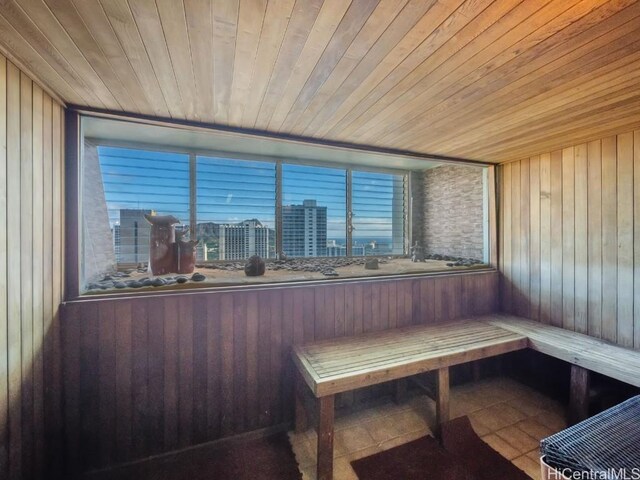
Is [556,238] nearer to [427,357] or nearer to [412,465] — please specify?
[427,357]

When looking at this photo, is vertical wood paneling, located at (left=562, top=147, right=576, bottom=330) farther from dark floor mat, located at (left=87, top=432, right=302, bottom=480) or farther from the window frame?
dark floor mat, located at (left=87, top=432, right=302, bottom=480)

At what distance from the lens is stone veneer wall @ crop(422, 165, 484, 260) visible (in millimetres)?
3361

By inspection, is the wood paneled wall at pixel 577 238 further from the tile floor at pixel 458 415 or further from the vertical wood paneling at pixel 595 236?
the tile floor at pixel 458 415

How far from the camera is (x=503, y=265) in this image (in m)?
3.00

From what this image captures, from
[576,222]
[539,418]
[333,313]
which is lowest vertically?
[539,418]

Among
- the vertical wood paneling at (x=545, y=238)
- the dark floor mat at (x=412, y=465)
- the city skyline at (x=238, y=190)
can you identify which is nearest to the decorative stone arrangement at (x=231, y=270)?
the city skyline at (x=238, y=190)

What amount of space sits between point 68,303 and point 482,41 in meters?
2.60

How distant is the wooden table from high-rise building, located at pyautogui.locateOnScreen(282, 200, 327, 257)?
1567 millimetres

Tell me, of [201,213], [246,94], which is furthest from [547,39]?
[201,213]

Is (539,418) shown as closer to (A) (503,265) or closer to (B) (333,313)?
(A) (503,265)

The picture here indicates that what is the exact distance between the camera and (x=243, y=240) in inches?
127

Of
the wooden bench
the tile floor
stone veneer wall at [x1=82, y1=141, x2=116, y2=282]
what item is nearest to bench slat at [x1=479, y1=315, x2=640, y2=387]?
the wooden bench

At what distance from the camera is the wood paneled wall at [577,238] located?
6.88 feet

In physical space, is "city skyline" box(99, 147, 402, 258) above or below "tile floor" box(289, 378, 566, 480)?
above
